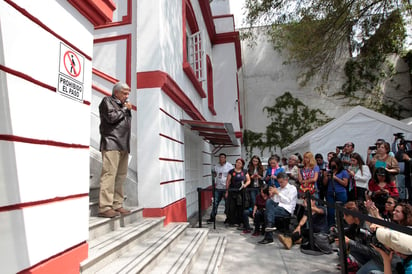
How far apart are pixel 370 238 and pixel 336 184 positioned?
2.68 meters

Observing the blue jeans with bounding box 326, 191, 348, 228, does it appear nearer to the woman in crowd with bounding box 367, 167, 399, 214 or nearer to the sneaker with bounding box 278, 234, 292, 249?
the woman in crowd with bounding box 367, 167, 399, 214

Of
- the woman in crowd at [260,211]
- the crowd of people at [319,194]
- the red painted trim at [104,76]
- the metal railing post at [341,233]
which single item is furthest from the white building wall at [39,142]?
the woman in crowd at [260,211]

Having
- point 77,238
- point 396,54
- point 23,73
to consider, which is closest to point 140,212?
point 77,238

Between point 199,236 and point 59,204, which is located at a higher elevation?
point 59,204

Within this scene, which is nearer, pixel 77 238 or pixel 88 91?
pixel 77 238

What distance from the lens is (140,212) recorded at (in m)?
4.73

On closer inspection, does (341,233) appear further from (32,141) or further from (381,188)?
(32,141)

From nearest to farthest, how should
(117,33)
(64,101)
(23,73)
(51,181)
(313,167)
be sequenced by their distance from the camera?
(23,73), (51,181), (64,101), (117,33), (313,167)

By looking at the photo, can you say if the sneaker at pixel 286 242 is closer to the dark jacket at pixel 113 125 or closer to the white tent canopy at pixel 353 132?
the dark jacket at pixel 113 125

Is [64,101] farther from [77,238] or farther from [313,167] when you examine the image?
[313,167]

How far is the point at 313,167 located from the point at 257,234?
6.55 ft

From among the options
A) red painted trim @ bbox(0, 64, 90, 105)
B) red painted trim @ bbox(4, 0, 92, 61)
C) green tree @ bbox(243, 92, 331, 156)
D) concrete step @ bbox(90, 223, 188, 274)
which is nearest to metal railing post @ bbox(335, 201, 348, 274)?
concrete step @ bbox(90, 223, 188, 274)

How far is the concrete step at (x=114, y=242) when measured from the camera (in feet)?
8.83

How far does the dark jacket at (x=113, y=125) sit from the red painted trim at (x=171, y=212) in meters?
1.47
